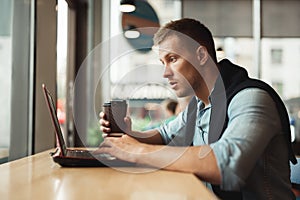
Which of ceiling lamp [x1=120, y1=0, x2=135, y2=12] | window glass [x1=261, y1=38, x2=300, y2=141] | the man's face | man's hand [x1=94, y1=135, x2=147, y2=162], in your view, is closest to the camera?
man's hand [x1=94, y1=135, x2=147, y2=162]

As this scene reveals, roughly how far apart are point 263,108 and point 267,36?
3823 millimetres

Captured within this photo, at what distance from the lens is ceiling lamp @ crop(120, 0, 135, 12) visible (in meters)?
3.91

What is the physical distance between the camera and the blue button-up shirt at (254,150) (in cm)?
113

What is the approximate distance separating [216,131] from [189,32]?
453mm

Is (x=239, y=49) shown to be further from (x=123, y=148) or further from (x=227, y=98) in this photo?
(x=123, y=148)

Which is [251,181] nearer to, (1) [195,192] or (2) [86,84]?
(1) [195,192]

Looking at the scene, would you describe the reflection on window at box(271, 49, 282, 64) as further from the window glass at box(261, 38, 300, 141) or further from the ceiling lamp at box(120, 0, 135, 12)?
the ceiling lamp at box(120, 0, 135, 12)

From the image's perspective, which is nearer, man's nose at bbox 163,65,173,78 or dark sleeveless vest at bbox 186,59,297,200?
dark sleeveless vest at bbox 186,59,297,200

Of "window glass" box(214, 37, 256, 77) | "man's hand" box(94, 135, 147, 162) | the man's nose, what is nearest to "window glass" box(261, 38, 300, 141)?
"window glass" box(214, 37, 256, 77)

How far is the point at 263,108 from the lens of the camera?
4.14 ft

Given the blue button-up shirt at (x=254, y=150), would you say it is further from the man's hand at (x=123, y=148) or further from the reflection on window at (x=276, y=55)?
the reflection on window at (x=276, y=55)

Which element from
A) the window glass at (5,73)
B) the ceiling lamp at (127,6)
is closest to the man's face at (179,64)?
the window glass at (5,73)

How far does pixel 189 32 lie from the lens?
165 centimetres

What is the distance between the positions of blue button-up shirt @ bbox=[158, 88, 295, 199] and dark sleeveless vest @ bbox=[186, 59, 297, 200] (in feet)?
0.12
